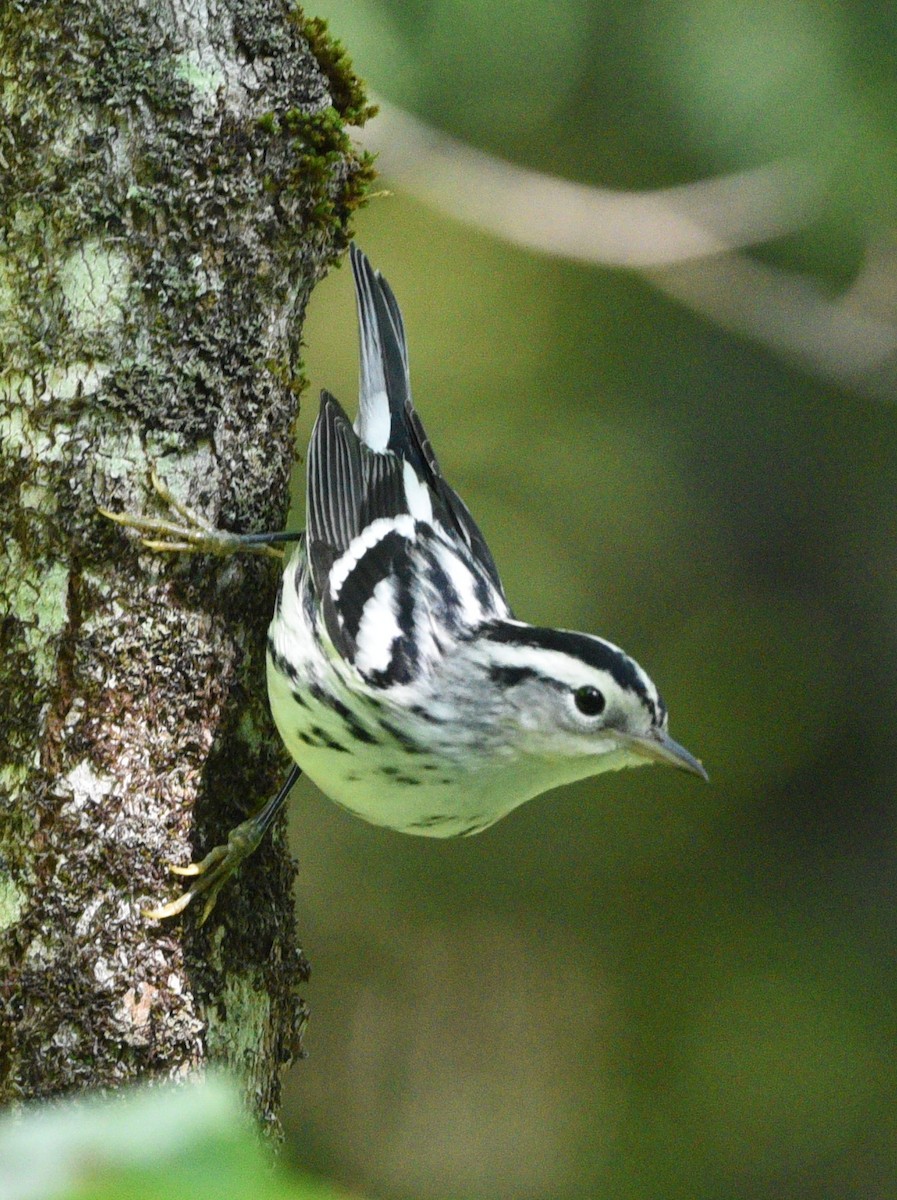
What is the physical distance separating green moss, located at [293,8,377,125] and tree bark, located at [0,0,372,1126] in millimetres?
162

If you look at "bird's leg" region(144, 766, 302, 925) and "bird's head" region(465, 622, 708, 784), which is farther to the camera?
"bird's head" region(465, 622, 708, 784)

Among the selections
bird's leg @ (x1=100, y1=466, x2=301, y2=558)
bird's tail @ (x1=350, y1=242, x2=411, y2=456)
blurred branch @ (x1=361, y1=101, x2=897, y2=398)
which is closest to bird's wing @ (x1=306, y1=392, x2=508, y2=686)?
bird's tail @ (x1=350, y1=242, x2=411, y2=456)

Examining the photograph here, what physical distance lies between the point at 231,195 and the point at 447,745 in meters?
1.21

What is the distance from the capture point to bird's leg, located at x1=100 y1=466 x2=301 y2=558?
2680 mm

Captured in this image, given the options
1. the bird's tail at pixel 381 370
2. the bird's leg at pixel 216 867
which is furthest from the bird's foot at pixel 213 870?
the bird's tail at pixel 381 370

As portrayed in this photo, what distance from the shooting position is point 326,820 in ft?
22.3

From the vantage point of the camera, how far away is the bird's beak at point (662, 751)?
2.92 m

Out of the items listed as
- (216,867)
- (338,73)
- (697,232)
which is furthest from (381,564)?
(697,232)

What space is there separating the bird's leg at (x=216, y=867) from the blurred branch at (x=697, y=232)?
3.12 m

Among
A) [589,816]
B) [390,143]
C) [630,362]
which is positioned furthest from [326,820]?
[390,143]

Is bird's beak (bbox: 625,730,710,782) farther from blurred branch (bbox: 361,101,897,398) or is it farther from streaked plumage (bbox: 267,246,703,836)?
blurred branch (bbox: 361,101,897,398)

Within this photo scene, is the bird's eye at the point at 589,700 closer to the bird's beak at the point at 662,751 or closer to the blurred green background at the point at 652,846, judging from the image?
the bird's beak at the point at 662,751

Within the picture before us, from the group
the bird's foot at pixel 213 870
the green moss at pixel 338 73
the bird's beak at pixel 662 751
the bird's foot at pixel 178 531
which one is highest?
the green moss at pixel 338 73

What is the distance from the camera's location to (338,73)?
3076 millimetres
